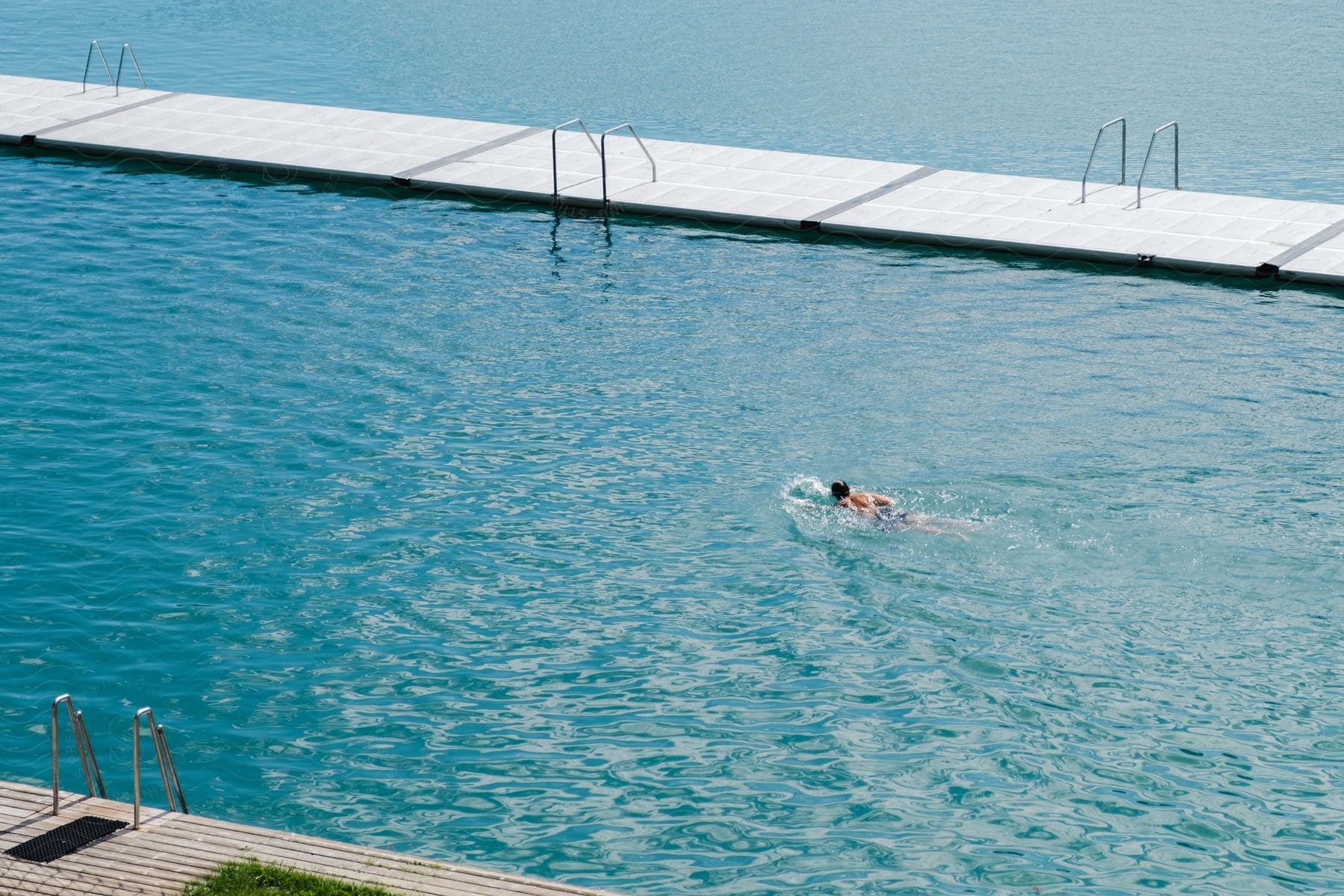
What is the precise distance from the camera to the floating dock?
81.8 ft

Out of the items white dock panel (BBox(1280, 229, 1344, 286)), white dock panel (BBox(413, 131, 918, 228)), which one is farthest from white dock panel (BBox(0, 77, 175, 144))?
white dock panel (BBox(1280, 229, 1344, 286))

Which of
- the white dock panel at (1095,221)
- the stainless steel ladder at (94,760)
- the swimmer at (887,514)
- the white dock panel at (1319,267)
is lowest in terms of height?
the stainless steel ladder at (94,760)

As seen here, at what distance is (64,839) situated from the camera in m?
9.93

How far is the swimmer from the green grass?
8059 mm

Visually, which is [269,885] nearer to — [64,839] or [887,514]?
[64,839]

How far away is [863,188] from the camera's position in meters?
28.5

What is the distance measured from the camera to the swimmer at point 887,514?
1590 centimetres

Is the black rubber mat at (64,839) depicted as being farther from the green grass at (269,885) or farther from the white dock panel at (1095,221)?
the white dock panel at (1095,221)

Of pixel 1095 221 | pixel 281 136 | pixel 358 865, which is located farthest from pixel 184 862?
pixel 281 136

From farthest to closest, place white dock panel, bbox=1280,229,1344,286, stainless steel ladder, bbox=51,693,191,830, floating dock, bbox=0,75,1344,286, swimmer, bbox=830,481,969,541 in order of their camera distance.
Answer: floating dock, bbox=0,75,1344,286 → white dock panel, bbox=1280,229,1344,286 → swimmer, bbox=830,481,969,541 → stainless steel ladder, bbox=51,693,191,830

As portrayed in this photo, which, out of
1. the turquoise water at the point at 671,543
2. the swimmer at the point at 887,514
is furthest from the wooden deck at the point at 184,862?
the swimmer at the point at 887,514

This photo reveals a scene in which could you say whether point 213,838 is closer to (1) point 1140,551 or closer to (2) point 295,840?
(2) point 295,840

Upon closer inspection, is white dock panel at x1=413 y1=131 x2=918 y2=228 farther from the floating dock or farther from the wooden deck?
the wooden deck

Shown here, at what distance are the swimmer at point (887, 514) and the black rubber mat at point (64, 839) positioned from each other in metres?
8.56
